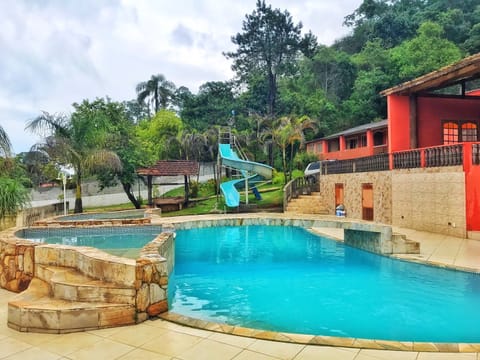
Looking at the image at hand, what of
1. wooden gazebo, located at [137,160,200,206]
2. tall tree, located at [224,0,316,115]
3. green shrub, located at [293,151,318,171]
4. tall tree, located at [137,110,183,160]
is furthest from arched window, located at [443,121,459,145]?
tall tree, located at [224,0,316,115]

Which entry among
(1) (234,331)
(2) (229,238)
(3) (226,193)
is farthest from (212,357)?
(3) (226,193)

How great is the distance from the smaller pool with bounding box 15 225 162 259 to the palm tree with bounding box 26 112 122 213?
22.2 ft

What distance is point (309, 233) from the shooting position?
1399 cm

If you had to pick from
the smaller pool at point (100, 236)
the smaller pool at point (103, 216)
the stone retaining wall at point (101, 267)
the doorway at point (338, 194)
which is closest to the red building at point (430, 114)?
the doorway at point (338, 194)

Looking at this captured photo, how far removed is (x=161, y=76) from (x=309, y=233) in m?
35.4

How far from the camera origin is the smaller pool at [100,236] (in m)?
8.40

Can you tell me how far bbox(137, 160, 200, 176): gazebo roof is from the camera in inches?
821

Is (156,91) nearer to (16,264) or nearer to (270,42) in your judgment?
(270,42)

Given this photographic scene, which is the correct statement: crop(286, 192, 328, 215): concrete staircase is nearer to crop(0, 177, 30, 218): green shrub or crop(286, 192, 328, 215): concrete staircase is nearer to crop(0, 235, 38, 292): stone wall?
crop(0, 177, 30, 218): green shrub

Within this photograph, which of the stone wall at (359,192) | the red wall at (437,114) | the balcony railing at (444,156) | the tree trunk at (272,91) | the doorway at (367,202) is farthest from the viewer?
the tree trunk at (272,91)

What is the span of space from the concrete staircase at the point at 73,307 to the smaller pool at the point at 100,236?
9.15ft

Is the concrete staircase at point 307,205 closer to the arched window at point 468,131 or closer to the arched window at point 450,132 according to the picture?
Result: the arched window at point 450,132

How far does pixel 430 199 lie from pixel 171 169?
48.1ft

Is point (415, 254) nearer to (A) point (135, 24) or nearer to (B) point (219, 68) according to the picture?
(A) point (135, 24)
